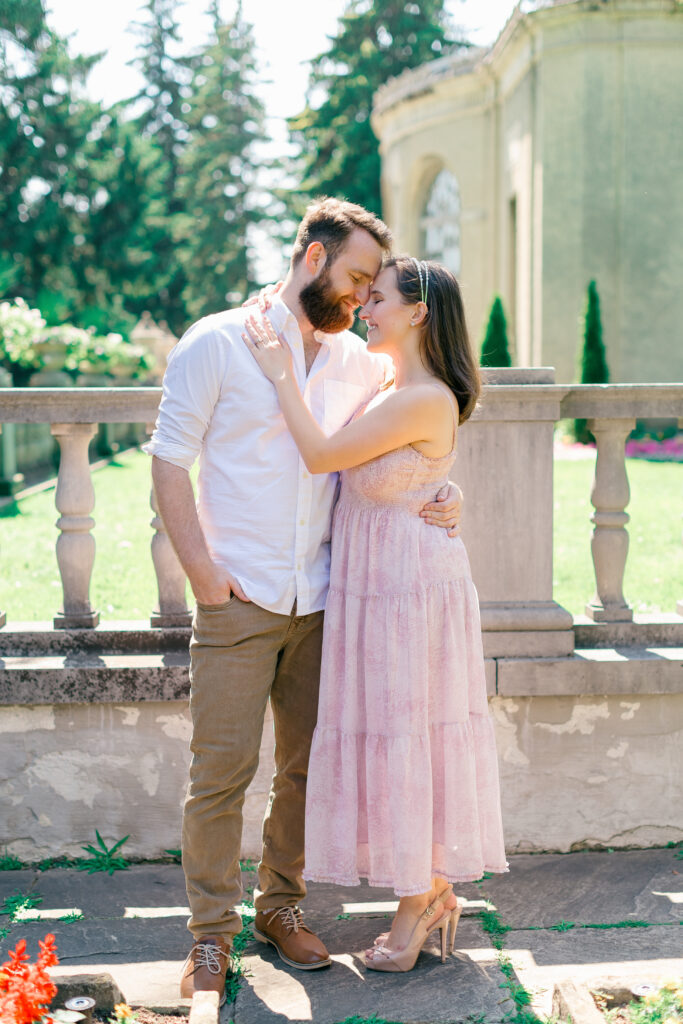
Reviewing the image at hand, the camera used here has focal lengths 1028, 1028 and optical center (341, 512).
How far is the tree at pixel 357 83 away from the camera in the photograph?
102 ft

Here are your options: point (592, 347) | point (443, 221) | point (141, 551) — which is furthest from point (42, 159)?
point (141, 551)

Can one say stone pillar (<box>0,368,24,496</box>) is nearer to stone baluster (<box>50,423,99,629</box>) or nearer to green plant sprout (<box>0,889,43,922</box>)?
stone baluster (<box>50,423,99,629</box>)

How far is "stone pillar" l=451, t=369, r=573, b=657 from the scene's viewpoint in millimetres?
3646

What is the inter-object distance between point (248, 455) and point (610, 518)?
164 cm

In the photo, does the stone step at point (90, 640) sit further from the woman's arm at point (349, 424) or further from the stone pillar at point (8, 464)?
the stone pillar at point (8, 464)

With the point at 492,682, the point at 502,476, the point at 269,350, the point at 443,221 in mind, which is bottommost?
the point at 492,682

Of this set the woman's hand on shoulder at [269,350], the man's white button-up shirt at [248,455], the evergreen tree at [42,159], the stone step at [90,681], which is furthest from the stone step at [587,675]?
the evergreen tree at [42,159]

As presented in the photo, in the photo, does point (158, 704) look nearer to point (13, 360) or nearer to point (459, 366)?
point (459, 366)

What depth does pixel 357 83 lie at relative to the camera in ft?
105

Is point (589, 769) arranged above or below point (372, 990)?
above

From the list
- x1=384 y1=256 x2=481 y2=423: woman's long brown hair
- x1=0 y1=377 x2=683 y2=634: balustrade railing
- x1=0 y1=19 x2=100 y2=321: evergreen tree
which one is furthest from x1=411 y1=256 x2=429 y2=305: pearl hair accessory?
x1=0 y1=19 x2=100 y2=321: evergreen tree

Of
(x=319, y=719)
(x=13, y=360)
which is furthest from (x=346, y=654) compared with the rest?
(x=13, y=360)

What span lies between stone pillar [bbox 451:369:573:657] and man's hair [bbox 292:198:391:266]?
0.95m

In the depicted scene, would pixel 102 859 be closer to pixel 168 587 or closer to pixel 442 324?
pixel 168 587
